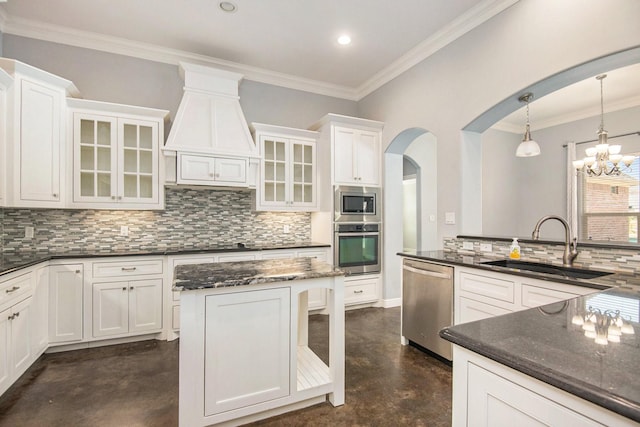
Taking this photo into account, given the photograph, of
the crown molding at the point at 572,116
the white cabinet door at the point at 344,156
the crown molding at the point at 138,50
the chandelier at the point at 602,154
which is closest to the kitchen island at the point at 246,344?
the white cabinet door at the point at 344,156

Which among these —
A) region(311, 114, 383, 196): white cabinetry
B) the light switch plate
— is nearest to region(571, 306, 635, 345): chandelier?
the light switch plate

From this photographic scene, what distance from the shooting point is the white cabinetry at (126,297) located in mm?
2975

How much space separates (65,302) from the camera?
2.88 m

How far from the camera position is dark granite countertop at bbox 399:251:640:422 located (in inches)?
24.7

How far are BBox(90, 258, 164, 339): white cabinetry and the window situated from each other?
599 centimetres

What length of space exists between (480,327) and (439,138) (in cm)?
282

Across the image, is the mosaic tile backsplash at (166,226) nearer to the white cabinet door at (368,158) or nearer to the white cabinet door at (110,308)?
the white cabinet door at (110,308)

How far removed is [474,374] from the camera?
3.02 feet

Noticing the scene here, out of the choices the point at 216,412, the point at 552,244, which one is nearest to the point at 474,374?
the point at 216,412

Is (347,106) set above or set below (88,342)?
above

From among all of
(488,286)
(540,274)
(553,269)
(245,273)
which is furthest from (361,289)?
(245,273)

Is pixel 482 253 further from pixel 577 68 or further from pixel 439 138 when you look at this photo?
pixel 577 68

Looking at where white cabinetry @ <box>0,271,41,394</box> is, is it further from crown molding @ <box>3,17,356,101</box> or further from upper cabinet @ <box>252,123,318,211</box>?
crown molding @ <box>3,17,356,101</box>

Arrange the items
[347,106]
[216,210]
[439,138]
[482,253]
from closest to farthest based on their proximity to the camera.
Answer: [482,253]
[439,138]
[216,210]
[347,106]
